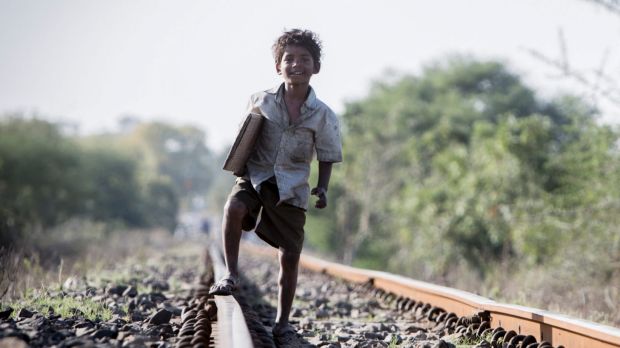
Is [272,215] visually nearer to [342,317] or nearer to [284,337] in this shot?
[284,337]

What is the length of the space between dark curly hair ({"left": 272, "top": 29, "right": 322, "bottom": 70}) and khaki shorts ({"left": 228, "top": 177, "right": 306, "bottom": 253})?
77 centimetres

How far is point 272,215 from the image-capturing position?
416cm

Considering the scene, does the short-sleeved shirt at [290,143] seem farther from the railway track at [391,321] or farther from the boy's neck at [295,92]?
the railway track at [391,321]

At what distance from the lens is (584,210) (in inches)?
422

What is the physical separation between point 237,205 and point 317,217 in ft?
98.5

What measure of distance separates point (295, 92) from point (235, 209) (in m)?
0.75

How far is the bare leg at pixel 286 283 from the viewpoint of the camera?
4223mm

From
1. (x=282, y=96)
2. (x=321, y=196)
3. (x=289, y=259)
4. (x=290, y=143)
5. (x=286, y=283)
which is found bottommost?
(x=286, y=283)

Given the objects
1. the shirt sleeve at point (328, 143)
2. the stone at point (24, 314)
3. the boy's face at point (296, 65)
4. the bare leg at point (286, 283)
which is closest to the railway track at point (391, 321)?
the bare leg at point (286, 283)

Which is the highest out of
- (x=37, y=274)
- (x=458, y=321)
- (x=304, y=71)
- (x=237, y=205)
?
(x=304, y=71)

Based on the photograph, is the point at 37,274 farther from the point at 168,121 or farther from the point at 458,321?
the point at 168,121

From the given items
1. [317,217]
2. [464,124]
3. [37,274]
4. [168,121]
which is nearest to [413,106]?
[464,124]

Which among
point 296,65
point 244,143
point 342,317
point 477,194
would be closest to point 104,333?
point 244,143

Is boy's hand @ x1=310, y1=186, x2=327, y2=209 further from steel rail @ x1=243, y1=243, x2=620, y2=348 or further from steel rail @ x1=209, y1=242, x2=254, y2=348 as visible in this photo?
steel rail @ x1=243, y1=243, x2=620, y2=348
